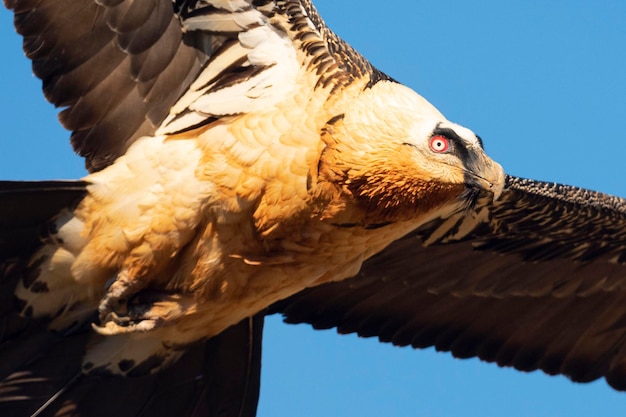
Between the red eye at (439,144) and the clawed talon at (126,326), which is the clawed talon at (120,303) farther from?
the red eye at (439,144)

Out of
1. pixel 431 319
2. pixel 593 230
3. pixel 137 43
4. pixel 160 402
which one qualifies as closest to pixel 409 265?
pixel 431 319

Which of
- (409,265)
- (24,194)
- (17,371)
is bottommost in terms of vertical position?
(17,371)

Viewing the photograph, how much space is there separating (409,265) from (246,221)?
2765 mm

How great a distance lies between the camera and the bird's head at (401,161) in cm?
919

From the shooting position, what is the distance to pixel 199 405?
1083cm

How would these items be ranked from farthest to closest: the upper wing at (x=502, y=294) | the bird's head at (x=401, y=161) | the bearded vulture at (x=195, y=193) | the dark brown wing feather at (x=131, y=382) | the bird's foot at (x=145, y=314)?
the upper wing at (x=502, y=294) < the dark brown wing feather at (x=131, y=382) < the bird's foot at (x=145, y=314) < the bearded vulture at (x=195, y=193) < the bird's head at (x=401, y=161)

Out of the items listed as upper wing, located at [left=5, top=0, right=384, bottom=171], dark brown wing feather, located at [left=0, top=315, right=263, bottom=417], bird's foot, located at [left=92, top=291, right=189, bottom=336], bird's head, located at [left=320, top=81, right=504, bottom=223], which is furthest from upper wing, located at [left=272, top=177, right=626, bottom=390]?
upper wing, located at [left=5, top=0, right=384, bottom=171]

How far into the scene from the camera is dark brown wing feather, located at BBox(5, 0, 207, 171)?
9.81m

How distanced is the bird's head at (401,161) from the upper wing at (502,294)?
6.61 feet

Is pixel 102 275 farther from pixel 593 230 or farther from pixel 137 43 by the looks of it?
pixel 593 230

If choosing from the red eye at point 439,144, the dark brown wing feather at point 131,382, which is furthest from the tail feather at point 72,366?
the red eye at point 439,144

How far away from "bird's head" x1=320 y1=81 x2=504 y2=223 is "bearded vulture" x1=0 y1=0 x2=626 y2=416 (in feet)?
0.03

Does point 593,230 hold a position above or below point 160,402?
above

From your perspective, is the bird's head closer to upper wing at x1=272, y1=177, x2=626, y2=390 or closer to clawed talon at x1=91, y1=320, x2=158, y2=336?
clawed talon at x1=91, y1=320, x2=158, y2=336
